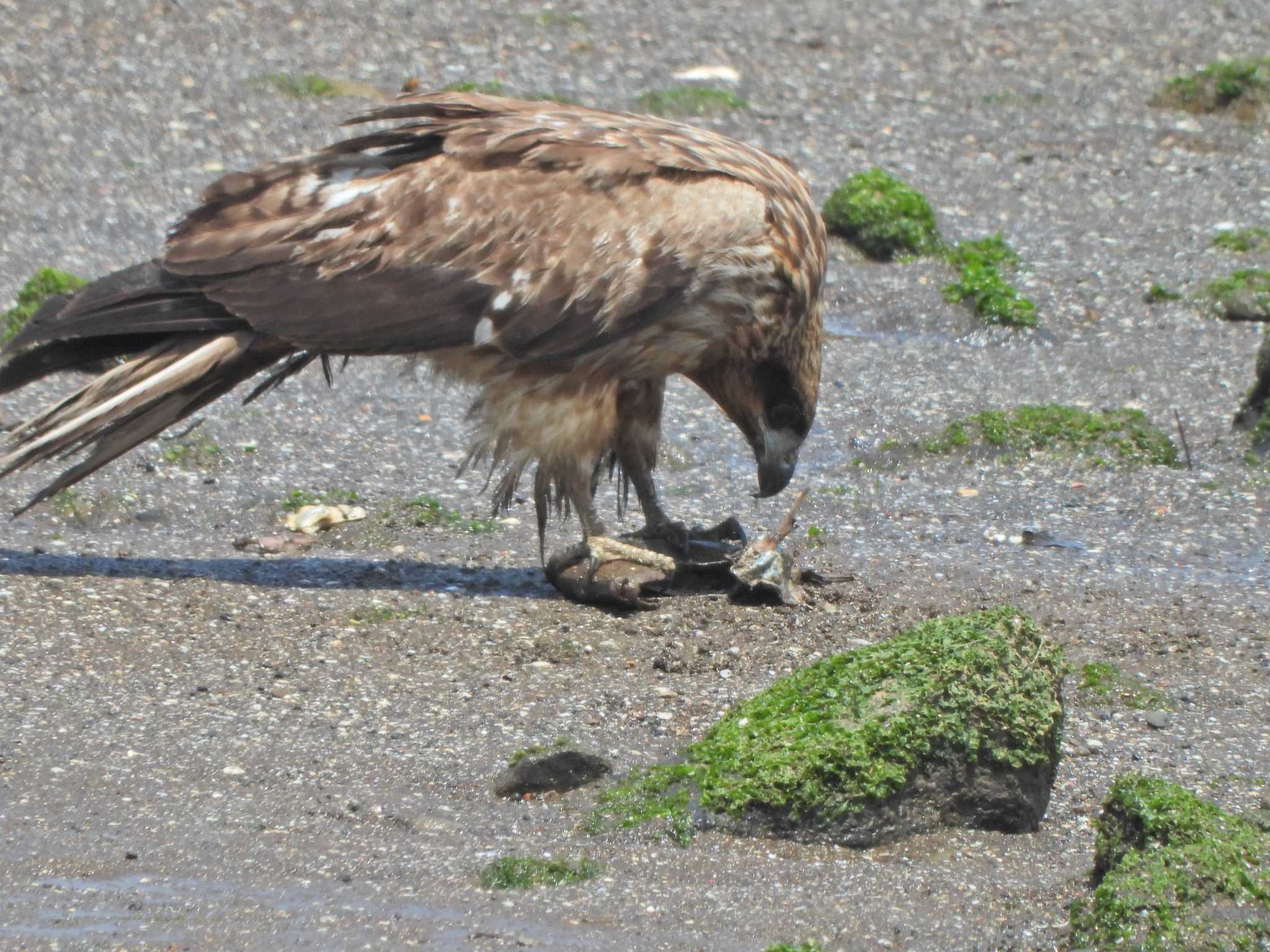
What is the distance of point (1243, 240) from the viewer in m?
10.5

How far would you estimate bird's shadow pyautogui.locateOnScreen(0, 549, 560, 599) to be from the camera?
6.19 metres

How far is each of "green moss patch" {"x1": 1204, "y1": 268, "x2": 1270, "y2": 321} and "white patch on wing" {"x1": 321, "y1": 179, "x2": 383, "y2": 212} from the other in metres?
5.39

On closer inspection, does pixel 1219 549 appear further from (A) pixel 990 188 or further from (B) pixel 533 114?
(A) pixel 990 188

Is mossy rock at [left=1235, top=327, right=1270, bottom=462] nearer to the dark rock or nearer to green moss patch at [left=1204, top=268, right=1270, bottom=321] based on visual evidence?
green moss patch at [left=1204, top=268, right=1270, bottom=321]

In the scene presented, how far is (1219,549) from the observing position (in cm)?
695

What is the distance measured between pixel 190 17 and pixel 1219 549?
8.78 m

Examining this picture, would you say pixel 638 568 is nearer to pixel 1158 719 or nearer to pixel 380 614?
pixel 380 614

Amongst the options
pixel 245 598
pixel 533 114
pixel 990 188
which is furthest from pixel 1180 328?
pixel 245 598

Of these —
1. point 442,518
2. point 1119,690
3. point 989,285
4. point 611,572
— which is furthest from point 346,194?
point 989,285

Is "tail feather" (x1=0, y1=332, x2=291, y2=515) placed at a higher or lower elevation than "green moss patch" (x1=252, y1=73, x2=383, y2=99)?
lower

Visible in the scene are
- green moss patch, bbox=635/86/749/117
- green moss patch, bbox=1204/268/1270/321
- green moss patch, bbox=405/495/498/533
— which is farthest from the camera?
green moss patch, bbox=635/86/749/117

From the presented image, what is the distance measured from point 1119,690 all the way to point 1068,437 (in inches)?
102

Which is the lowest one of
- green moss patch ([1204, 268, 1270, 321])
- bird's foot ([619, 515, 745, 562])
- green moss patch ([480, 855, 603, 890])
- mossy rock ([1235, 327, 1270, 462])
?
green moss patch ([480, 855, 603, 890])

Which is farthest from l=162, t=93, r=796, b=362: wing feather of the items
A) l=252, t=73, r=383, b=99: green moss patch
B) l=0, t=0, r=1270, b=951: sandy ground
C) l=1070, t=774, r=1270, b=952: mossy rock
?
l=252, t=73, r=383, b=99: green moss patch
